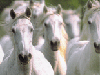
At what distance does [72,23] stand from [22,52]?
5.30m

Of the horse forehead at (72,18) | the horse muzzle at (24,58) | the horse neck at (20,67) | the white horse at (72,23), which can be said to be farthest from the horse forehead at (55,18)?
the horse forehead at (72,18)

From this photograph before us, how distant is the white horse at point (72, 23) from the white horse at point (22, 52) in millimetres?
4151

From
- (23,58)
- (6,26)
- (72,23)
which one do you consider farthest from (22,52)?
(72,23)

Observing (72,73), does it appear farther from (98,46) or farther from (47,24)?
(98,46)

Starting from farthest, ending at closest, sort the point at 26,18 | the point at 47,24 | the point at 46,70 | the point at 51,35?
the point at 47,24, the point at 51,35, the point at 46,70, the point at 26,18

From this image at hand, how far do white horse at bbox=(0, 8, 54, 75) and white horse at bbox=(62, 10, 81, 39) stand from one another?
4.15 meters

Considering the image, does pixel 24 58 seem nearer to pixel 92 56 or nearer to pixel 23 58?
pixel 23 58

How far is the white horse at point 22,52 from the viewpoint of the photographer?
117 inches

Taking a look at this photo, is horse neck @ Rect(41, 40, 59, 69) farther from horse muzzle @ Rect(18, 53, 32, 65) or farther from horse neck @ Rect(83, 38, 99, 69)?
horse muzzle @ Rect(18, 53, 32, 65)

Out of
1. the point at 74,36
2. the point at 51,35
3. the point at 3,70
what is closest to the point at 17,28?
the point at 3,70

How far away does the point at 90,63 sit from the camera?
402 centimetres

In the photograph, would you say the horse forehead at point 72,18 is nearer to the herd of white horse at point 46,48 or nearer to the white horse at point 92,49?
the herd of white horse at point 46,48

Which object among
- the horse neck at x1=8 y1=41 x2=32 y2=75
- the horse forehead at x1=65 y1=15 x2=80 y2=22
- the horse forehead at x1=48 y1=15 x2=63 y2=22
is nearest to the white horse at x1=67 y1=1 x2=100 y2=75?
the horse forehead at x1=48 y1=15 x2=63 y2=22

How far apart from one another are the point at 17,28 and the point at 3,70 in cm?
85
